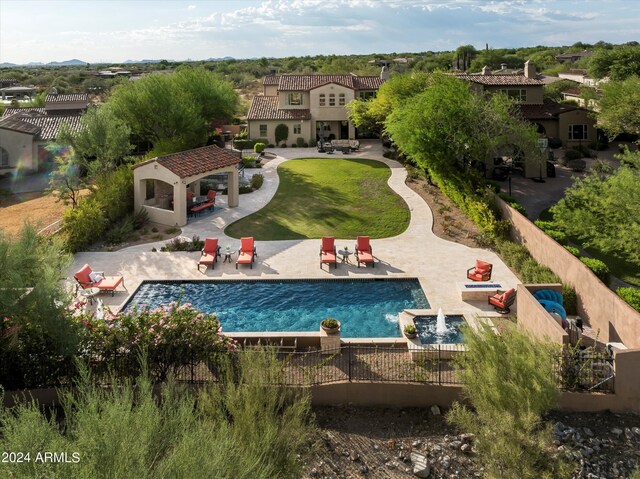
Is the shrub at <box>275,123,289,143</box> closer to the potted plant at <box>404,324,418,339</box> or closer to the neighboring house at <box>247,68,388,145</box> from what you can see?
the neighboring house at <box>247,68,388,145</box>

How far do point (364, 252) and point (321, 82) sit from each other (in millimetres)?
36630

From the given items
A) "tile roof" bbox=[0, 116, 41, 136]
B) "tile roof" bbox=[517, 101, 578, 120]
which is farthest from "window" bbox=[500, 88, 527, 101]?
"tile roof" bbox=[0, 116, 41, 136]

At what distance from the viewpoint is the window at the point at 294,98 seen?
5625cm

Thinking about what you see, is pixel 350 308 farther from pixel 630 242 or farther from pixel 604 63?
pixel 604 63

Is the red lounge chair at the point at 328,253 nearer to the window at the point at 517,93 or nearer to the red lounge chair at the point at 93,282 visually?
the red lounge chair at the point at 93,282

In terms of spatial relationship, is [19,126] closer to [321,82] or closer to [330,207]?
[321,82]

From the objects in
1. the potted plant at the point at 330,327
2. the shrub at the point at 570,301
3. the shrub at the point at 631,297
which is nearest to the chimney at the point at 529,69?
the shrub at the point at 570,301

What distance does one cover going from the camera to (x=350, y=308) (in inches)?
791

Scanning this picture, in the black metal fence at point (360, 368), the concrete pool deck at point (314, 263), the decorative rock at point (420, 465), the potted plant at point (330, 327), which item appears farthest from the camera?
the concrete pool deck at point (314, 263)

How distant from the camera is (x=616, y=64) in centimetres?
6116

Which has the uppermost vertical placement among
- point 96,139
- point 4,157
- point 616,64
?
point 616,64

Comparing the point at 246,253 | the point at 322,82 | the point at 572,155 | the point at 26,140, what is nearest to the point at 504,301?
the point at 246,253

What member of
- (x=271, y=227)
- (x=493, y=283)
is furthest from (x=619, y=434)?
(x=271, y=227)

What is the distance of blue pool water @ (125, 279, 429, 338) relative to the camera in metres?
18.8
